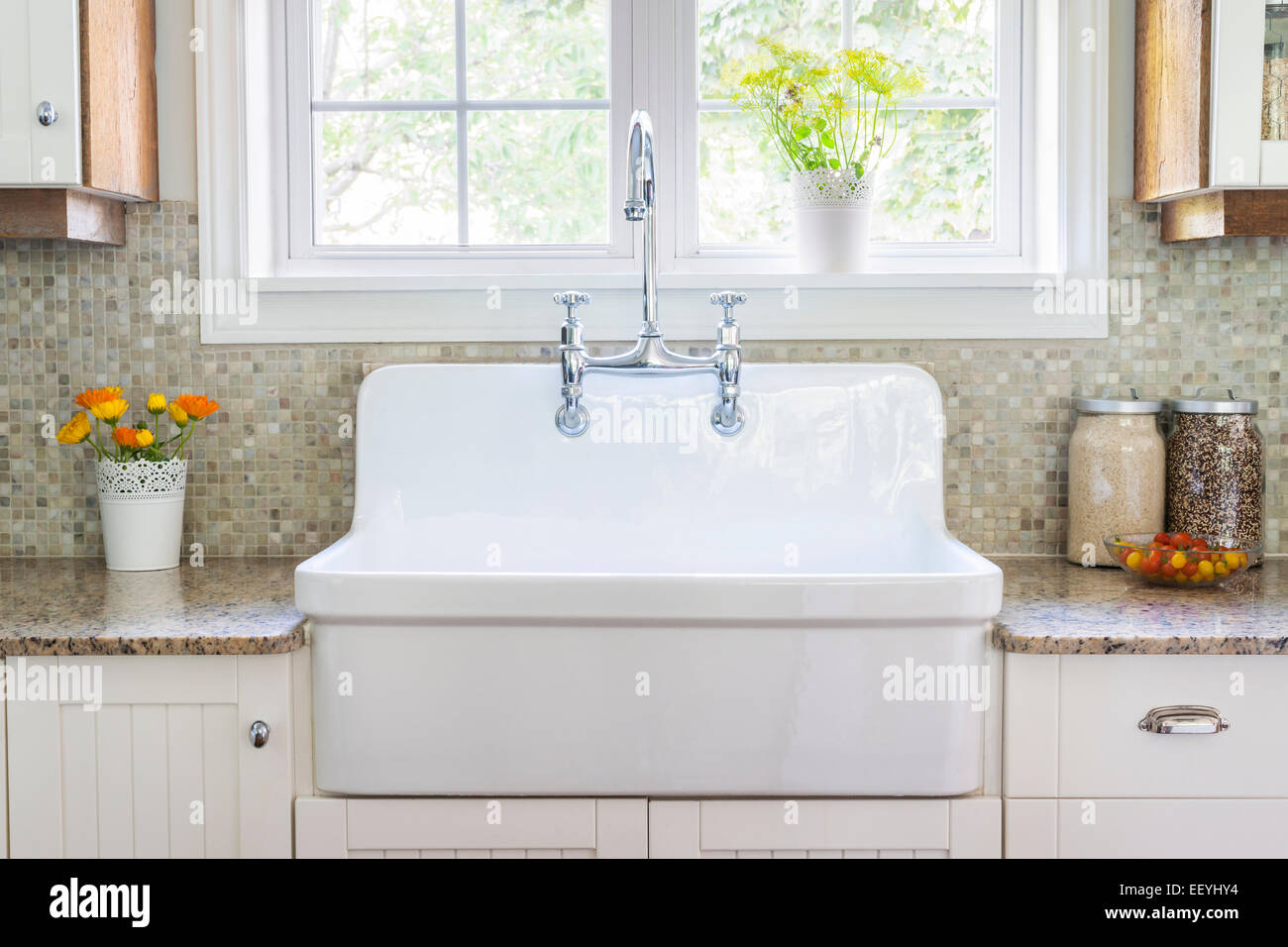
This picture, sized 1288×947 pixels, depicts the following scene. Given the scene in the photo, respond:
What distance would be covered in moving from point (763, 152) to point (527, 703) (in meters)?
1.06

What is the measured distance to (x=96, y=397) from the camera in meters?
1.73

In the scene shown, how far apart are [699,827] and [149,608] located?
757 millimetres

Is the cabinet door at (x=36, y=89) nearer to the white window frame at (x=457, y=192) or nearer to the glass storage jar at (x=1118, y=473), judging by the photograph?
the white window frame at (x=457, y=192)

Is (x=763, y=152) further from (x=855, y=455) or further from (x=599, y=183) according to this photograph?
(x=855, y=455)

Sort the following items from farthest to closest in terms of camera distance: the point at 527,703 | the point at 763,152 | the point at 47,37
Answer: the point at 763,152, the point at 47,37, the point at 527,703

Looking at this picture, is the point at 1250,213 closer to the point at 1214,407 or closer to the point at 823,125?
the point at 1214,407

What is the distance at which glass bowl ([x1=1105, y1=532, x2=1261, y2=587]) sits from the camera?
1.54 metres

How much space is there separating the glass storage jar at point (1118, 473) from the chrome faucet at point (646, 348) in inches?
21.3

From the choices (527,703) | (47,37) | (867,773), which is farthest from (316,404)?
(867,773)

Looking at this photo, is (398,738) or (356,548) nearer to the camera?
(398,738)

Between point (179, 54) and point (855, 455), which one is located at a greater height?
point (179, 54)

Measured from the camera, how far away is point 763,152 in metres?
1.93

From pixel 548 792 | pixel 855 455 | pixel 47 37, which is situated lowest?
pixel 548 792

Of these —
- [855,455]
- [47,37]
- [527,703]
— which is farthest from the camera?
[855,455]
